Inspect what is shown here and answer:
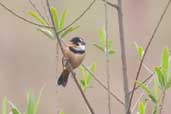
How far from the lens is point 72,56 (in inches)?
93.4

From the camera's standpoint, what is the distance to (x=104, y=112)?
5.88 meters

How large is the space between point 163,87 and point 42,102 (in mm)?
4436

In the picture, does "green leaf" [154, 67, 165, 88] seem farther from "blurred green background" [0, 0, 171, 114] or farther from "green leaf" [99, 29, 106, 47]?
"blurred green background" [0, 0, 171, 114]

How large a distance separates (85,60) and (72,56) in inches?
137

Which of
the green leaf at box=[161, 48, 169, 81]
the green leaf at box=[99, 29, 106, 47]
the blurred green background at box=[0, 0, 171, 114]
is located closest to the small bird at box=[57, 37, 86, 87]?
the green leaf at box=[99, 29, 106, 47]

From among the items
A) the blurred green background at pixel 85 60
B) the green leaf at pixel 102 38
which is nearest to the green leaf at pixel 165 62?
the green leaf at pixel 102 38

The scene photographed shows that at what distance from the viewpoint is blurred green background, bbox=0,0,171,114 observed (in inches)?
232

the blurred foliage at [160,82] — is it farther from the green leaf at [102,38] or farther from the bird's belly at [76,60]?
the bird's belly at [76,60]

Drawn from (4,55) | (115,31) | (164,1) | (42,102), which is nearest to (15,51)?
(4,55)

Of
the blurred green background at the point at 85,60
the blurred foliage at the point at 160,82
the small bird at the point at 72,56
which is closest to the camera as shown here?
the blurred foliage at the point at 160,82

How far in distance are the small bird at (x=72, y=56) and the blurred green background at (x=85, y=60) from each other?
3194 mm

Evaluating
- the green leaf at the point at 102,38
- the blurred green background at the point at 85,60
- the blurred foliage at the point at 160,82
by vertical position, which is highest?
the green leaf at the point at 102,38

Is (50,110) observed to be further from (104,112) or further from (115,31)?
(115,31)

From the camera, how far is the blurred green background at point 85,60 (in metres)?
5.89
